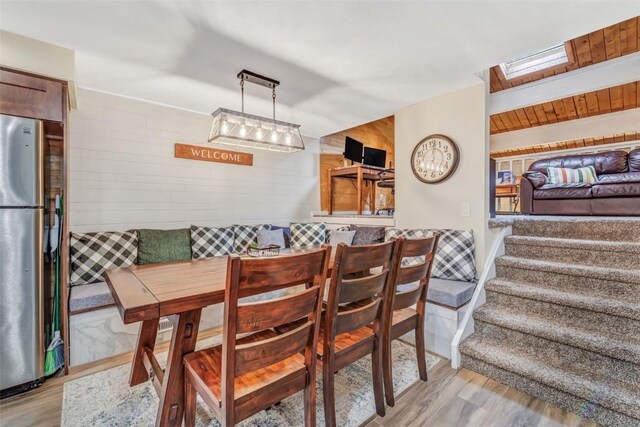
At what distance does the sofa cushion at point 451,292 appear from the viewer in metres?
2.33

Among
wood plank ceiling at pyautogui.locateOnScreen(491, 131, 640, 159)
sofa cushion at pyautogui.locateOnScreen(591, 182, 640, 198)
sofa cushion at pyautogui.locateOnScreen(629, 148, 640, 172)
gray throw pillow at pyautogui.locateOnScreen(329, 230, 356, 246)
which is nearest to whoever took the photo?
sofa cushion at pyautogui.locateOnScreen(591, 182, 640, 198)

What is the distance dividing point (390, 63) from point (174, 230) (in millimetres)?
2744

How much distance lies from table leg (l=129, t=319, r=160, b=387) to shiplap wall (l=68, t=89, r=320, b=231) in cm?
150

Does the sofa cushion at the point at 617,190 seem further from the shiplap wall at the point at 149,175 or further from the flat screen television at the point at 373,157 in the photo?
the shiplap wall at the point at 149,175

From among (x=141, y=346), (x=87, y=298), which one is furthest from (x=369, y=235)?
(x=87, y=298)

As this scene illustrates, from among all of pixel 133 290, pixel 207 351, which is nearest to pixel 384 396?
pixel 207 351

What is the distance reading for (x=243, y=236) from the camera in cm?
369

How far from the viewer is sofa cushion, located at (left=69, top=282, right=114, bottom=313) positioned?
2.20m

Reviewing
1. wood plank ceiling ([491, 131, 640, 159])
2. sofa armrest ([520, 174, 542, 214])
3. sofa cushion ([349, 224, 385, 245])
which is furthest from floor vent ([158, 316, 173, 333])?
wood plank ceiling ([491, 131, 640, 159])

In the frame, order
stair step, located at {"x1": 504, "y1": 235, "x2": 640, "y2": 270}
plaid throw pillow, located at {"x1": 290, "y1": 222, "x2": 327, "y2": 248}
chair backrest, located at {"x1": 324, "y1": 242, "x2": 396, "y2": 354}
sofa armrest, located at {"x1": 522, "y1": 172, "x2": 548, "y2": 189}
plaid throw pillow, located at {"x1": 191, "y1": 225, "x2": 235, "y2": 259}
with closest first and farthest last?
1. chair backrest, located at {"x1": 324, "y1": 242, "x2": 396, "y2": 354}
2. stair step, located at {"x1": 504, "y1": 235, "x2": 640, "y2": 270}
3. plaid throw pillow, located at {"x1": 191, "y1": 225, "x2": 235, "y2": 259}
4. plaid throw pillow, located at {"x1": 290, "y1": 222, "x2": 327, "y2": 248}
5. sofa armrest, located at {"x1": 522, "y1": 172, "x2": 548, "y2": 189}

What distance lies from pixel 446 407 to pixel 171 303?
5.60 feet

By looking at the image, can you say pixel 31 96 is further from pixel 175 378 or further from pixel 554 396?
pixel 554 396

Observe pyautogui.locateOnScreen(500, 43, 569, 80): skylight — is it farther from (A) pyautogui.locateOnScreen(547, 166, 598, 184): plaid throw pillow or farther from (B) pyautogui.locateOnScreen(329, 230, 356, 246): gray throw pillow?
(B) pyautogui.locateOnScreen(329, 230, 356, 246): gray throw pillow

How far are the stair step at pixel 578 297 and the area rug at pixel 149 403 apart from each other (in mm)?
1024
